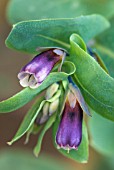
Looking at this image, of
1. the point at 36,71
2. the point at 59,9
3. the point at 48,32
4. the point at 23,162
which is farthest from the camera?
the point at 23,162

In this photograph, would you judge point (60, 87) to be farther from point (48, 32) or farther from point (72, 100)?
point (48, 32)

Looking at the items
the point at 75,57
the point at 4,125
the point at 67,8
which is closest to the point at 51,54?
the point at 75,57

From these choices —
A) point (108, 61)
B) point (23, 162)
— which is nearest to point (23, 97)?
point (108, 61)

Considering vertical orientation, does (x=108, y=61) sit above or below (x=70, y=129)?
below

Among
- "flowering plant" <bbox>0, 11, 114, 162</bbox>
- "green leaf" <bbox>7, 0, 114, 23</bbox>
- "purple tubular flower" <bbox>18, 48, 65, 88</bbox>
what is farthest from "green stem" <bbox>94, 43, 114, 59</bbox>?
"purple tubular flower" <bbox>18, 48, 65, 88</bbox>

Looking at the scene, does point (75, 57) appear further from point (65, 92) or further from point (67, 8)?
point (67, 8)

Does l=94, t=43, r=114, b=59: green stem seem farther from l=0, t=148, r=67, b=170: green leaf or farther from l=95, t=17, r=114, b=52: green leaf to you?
l=0, t=148, r=67, b=170: green leaf
